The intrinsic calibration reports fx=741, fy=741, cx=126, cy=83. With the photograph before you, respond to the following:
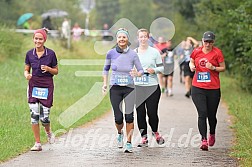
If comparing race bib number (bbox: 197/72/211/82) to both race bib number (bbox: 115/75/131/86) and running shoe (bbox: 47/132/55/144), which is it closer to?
race bib number (bbox: 115/75/131/86)

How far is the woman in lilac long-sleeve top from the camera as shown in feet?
39.3

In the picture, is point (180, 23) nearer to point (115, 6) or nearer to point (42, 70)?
point (42, 70)

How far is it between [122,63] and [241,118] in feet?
16.0

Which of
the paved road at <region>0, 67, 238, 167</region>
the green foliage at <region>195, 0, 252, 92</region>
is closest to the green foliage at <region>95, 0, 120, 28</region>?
the green foliage at <region>195, 0, 252, 92</region>

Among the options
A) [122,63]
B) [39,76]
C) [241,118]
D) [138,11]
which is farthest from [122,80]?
[138,11]

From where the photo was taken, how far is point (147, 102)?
42.0ft

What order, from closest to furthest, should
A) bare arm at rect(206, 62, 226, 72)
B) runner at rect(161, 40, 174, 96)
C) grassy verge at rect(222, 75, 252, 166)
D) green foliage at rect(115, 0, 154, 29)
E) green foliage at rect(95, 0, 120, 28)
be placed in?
grassy verge at rect(222, 75, 252, 166), bare arm at rect(206, 62, 226, 72), runner at rect(161, 40, 174, 96), green foliage at rect(115, 0, 154, 29), green foliage at rect(95, 0, 120, 28)

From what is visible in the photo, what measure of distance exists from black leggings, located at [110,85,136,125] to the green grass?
1.54m

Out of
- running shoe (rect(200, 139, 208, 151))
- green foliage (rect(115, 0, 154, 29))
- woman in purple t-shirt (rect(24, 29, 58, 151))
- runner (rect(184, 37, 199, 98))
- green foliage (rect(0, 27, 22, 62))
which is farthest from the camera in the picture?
green foliage (rect(115, 0, 154, 29))

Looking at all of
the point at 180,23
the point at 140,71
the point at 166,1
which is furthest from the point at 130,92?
the point at 166,1

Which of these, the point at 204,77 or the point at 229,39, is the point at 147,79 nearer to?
the point at 204,77

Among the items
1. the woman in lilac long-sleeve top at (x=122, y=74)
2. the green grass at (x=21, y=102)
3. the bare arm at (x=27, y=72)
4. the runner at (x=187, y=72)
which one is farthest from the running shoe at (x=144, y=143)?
the runner at (x=187, y=72)

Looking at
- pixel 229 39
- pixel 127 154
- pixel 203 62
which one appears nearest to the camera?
pixel 127 154

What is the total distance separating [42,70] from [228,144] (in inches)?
145
